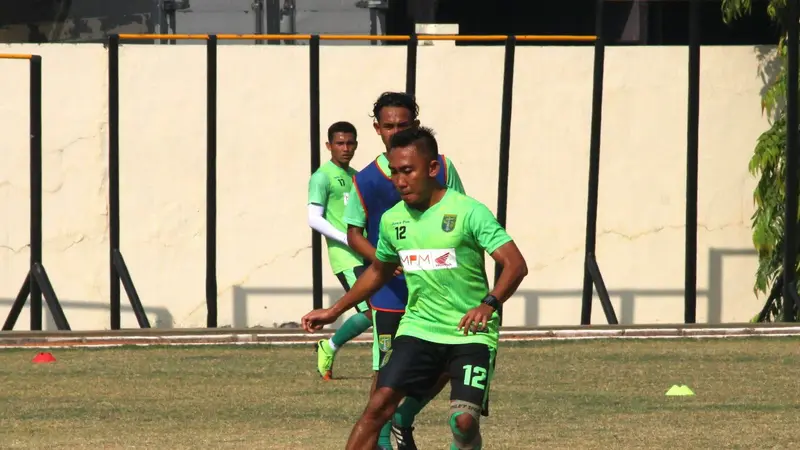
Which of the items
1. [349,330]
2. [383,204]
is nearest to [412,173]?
[383,204]

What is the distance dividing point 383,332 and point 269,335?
20.6ft

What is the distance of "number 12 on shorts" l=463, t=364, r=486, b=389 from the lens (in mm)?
7000

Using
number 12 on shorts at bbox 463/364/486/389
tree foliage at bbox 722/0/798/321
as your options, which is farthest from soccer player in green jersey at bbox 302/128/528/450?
tree foliage at bbox 722/0/798/321

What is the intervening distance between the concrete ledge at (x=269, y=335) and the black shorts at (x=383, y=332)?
5.97m

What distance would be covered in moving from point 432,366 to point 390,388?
0.23 m

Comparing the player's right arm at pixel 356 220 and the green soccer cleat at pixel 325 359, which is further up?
the player's right arm at pixel 356 220

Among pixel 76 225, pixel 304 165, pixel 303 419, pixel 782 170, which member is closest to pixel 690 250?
pixel 782 170

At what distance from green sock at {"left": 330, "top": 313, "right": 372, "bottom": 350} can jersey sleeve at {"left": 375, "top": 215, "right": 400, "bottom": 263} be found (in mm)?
3936

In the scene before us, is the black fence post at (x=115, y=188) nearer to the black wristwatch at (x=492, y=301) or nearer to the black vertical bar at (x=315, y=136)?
the black vertical bar at (x=315, y=136)

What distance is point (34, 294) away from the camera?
50.1 feet

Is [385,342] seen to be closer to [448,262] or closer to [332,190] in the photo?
[448,262]

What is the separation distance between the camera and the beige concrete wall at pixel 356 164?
15820 millimetres

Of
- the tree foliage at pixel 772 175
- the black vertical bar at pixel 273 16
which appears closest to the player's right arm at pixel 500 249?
the tree foliage at pixel 772 175

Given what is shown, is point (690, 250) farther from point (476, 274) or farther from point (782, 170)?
point (476, 274)
